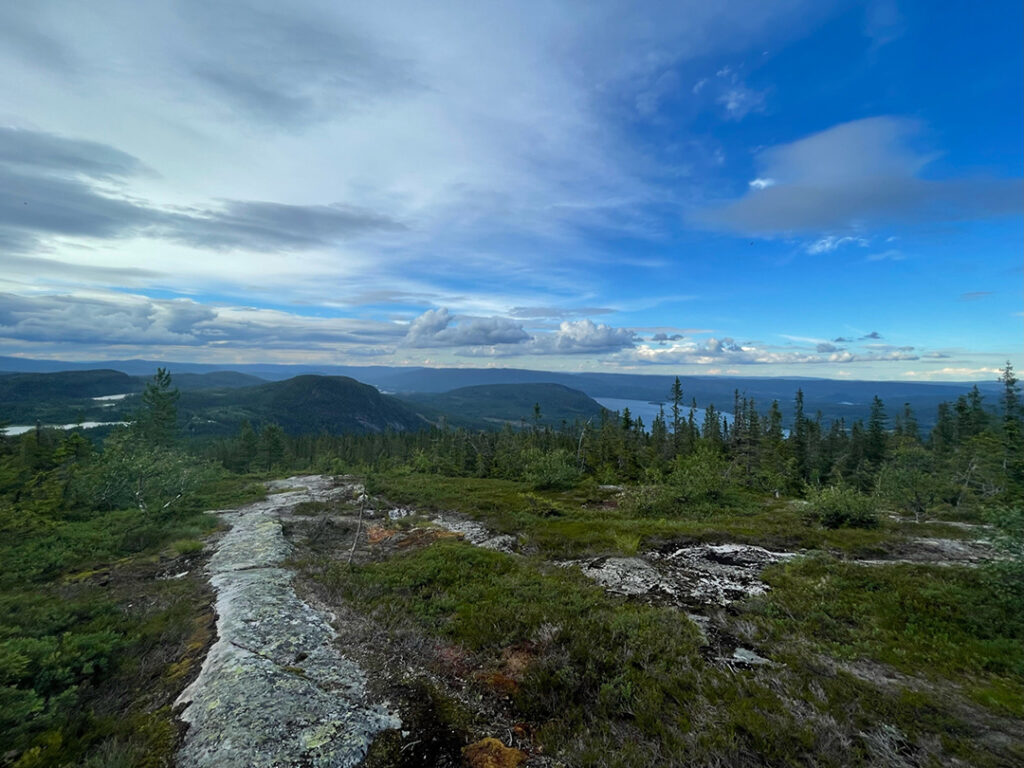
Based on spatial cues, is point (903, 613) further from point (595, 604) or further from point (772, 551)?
point (595, 604)

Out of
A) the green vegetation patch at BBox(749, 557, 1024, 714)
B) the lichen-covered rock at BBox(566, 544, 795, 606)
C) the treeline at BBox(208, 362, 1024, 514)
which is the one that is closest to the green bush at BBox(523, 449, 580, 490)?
the treeline at BBox(208, 362, 1024, 514)

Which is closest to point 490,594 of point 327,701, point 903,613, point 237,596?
point 327,701

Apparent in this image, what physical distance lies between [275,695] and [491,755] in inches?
180

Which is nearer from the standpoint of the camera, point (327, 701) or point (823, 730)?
point (823, 730)

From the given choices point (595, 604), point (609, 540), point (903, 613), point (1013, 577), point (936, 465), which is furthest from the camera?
point (936, 465)

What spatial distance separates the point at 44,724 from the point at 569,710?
30.8 ft

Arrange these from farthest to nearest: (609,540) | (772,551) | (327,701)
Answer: (609,540) < (772,551) < (327,701)

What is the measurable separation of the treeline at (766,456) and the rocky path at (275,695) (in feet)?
108

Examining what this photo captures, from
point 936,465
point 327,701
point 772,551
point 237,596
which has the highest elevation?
point 327,701

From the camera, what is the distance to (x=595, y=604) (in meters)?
13.3

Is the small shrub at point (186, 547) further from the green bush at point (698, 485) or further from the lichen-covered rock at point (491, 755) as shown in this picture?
the green bush at point (698, 485)

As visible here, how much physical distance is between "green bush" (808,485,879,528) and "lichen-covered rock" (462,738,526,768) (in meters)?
28.0

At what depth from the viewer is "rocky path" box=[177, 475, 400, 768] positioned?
22.1ft

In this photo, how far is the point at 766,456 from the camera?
6216 cm
